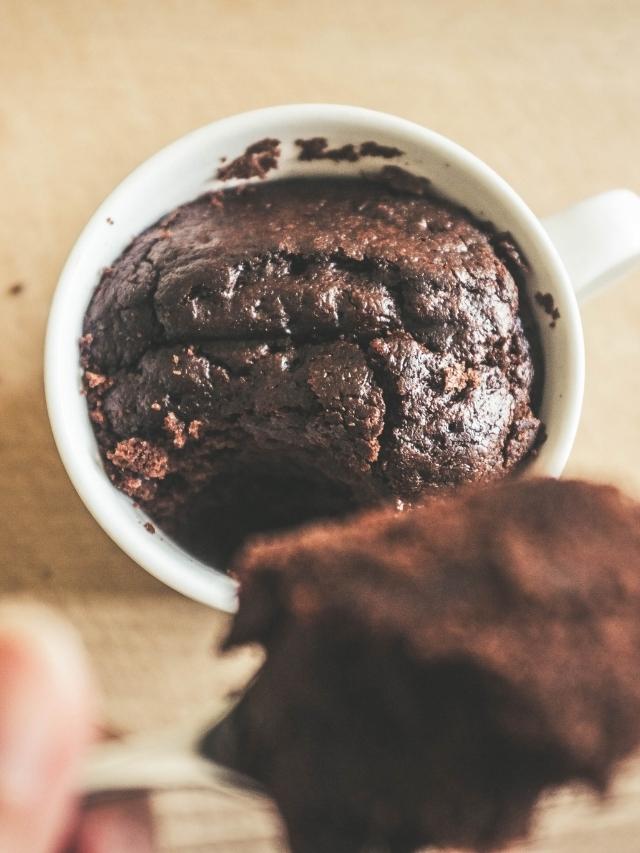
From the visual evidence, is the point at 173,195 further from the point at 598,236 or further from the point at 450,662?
the point at 450,662

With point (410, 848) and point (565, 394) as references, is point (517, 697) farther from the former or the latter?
point (565, 394)

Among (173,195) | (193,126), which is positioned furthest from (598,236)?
(193,126)

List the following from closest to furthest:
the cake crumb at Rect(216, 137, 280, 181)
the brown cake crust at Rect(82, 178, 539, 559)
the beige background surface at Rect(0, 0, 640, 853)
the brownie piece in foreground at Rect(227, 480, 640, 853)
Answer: the brownie piece in foreground at Rect(227, 480, 640, 853)
the brown cake crust at Rect(82, 178, 539, 559)
the cake crumb at Rect(216, 137, 280, 181)
the beige background surface at Rect(0, 0, 640, 853)

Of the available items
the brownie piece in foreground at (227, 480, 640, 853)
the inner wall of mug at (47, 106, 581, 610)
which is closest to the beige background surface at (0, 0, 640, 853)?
the inner wall of mug at (47, 106, 581, 610)

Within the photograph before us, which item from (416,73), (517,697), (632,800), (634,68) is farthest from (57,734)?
(634,68)

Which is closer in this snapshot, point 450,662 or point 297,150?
point 450,662

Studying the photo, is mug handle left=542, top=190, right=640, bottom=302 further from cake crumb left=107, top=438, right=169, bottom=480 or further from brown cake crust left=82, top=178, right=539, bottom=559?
cake crumb left=107, top=438, right=169, bottom=480
